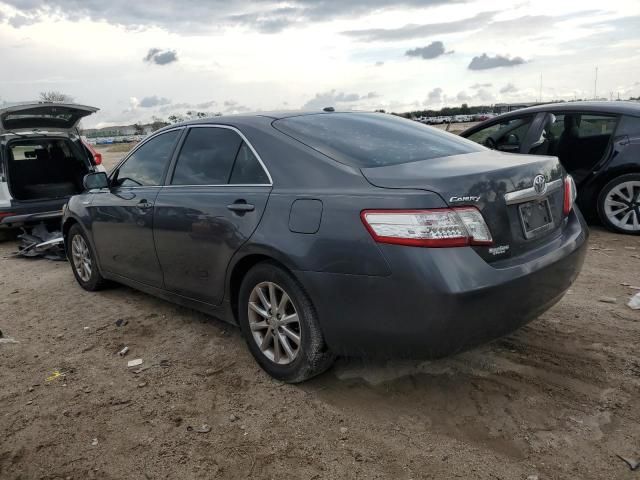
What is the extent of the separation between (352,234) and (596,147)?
17.3 feet

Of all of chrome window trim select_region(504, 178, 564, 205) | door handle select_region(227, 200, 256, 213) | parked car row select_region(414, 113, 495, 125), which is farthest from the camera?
parked car row select_region(414, 113, 495, 125)

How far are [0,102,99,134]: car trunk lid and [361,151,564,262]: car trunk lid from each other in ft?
21.1

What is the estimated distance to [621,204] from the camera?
21.4ft

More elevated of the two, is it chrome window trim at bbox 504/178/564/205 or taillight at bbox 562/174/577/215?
chrome window trim at bbox 504/178/564/205

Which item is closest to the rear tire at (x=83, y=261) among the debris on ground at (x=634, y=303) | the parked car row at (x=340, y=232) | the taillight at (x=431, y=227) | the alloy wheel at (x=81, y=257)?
the alloy wheel at (x=81, y=257)

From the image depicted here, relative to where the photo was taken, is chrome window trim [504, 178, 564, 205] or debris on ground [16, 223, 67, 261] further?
debris on ground [16, 223, 67, 261]

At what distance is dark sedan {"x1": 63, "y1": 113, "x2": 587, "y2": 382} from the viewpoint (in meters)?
2.62

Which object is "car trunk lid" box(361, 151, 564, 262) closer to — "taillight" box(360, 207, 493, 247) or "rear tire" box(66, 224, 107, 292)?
"taillight" box(360, 207, 493, 247)

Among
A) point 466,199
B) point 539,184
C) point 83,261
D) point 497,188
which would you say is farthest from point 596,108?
point 83,261

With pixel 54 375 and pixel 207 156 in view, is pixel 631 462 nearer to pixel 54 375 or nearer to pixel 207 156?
pixel 207 156

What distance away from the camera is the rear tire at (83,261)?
5.41m

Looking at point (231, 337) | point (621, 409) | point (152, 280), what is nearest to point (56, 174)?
point (152, 280)

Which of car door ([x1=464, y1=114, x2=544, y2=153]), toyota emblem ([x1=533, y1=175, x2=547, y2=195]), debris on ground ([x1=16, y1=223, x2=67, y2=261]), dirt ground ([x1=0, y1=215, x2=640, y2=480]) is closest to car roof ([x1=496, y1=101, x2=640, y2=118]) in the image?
car door ([x1=464, y1=114, x2=544, y2=153])

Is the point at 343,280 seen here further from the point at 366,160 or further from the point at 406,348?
the point at 366,160
